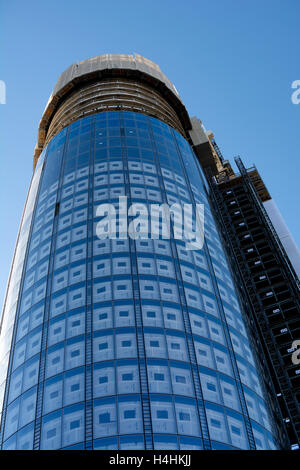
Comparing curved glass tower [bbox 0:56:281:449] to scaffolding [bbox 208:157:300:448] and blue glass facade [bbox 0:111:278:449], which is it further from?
scaffolding [bbox 208:157:300:448]

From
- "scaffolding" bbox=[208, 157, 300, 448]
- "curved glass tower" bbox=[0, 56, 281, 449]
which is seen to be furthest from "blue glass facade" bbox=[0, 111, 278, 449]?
"scaffolding" bbox=[208, 157, 300, 448]

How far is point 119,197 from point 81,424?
3416 cm

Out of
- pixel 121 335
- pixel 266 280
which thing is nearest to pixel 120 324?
pixel 121 335

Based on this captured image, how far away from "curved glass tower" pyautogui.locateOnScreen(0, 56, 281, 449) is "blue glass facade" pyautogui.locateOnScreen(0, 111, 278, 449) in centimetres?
13

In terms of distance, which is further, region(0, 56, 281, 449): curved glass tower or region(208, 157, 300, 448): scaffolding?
region(208, 157, 300, 448): scaffolding

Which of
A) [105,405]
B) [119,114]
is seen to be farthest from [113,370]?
[119,114]

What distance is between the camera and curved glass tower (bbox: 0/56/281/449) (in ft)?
148

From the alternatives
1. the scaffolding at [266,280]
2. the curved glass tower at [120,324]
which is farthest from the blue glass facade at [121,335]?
the scaffolding at [266,280]

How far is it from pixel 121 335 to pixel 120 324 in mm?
1509

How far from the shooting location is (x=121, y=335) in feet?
170

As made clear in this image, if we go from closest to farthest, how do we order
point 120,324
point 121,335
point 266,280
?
point 121,335 < point 120,324 < point 266,280

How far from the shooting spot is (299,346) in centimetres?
6525

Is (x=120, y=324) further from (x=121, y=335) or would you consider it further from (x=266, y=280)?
(x=266, y=280)
